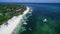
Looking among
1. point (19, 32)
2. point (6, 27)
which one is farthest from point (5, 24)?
point (19, 32)

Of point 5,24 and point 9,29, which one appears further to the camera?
point 5,24

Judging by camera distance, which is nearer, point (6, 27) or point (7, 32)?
point (7, 32)

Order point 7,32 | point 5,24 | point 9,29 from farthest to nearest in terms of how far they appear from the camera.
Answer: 1. point 5,24
2. point 9,29
3. point 7,32

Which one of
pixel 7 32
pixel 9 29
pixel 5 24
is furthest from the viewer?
pixel 5 24

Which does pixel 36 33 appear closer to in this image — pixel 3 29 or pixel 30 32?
pixel 30 32

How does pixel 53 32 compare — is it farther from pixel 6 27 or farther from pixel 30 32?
pixel 6 27

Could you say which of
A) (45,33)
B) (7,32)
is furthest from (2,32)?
(45,33)

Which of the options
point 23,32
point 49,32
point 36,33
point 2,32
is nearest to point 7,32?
point 2,32

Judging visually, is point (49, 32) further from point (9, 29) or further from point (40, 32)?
point (9, 29)
